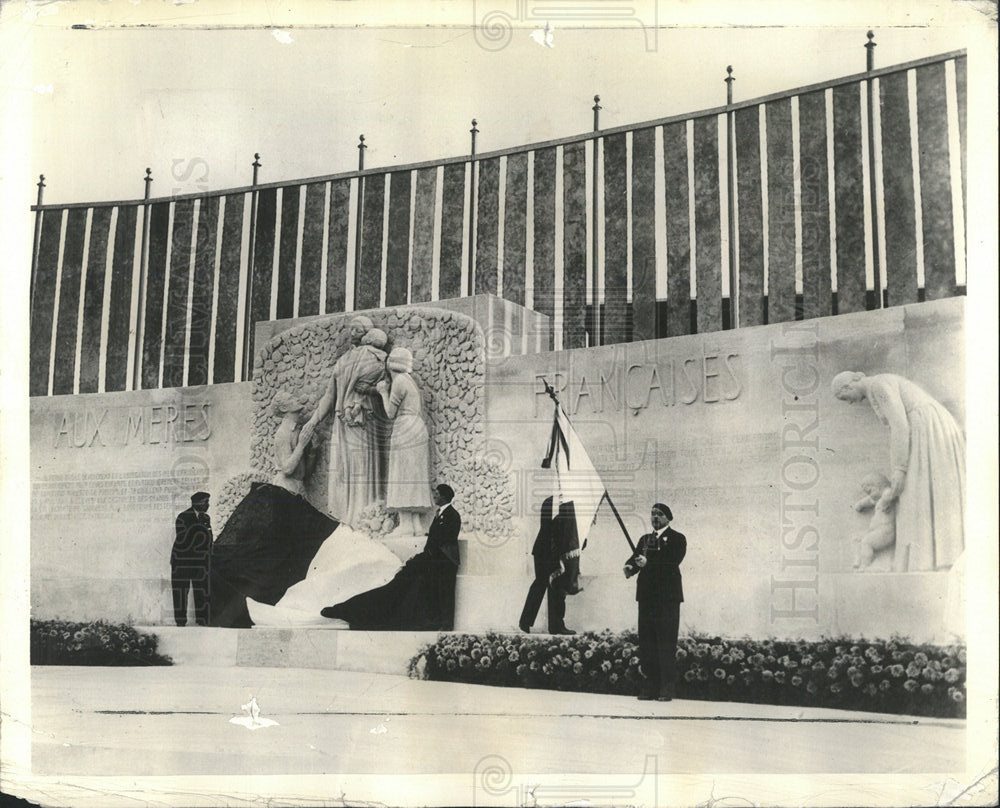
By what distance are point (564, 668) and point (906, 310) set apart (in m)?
3.41

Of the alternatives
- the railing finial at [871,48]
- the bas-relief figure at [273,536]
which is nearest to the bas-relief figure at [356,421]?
the bas-relief figure at [273,536]

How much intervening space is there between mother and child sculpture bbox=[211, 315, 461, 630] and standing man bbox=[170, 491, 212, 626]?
0.11 m

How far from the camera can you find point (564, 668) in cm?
953

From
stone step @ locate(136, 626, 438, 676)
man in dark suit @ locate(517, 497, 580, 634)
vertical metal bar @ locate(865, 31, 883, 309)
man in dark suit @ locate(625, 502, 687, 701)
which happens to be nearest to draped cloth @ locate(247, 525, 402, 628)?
stone step @ locate(136, 626, 438, 676)

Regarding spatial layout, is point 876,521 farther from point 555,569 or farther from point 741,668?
point 555,569

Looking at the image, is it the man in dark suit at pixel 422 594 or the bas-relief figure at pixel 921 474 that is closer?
the bas-relief figure at pixel 921 474

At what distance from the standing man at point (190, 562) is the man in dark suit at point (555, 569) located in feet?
8.58

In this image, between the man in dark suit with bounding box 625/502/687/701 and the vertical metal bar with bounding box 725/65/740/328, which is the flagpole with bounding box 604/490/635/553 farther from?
the vertical metal bar with bounding box 725/65/740/328

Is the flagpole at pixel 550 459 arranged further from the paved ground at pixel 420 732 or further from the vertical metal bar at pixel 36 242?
the vertical metal bar at pixel 36 242

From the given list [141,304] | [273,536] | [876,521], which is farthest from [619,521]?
[141,304]

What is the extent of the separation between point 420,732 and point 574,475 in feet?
7.18

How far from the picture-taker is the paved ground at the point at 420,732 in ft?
27.2

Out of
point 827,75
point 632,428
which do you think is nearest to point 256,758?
point 632,428

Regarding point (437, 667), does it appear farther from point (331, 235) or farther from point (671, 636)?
point (331, 235)
